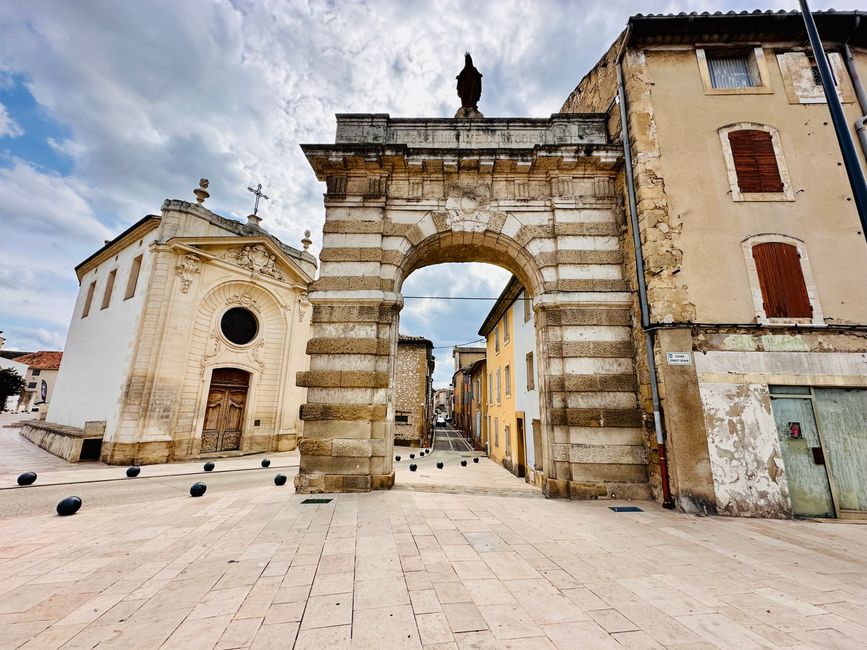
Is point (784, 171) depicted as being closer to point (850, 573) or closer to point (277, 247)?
point (850, 573)

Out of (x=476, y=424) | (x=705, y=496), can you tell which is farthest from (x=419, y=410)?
(x=705, y=496)

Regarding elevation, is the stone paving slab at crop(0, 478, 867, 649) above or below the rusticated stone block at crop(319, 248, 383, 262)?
below

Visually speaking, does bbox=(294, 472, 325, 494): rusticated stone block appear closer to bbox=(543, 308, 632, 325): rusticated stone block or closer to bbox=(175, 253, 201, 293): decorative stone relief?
bbox=(543, 308, 632, 325): rusticated stone block

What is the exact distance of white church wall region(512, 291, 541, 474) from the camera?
13078 millimetres

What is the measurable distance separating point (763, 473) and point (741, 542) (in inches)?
83.8

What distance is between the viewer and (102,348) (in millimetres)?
15188

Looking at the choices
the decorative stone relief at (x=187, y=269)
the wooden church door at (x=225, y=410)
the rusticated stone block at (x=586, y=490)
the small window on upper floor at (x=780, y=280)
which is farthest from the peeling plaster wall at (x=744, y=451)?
the decorative stone relief at (x=187, y=269)

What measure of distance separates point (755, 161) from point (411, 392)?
2152 centimetres

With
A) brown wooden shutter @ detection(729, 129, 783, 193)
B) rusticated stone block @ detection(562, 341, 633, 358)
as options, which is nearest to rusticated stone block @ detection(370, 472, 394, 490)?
rusticated stone block @ detection(562, 341, 633, 358)

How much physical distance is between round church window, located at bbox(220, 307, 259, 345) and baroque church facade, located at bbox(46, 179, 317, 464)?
5 centimetres

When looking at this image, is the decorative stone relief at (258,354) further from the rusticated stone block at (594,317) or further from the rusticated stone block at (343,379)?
the rusticated stone block at (594,317)

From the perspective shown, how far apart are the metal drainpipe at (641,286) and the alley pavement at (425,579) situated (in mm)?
725

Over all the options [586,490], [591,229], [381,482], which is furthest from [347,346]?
[591,229]

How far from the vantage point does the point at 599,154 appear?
309 inches
